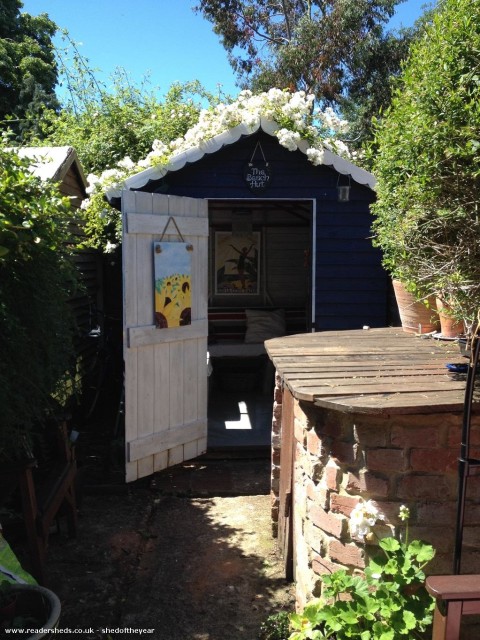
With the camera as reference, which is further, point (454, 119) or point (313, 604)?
point (313, 604)

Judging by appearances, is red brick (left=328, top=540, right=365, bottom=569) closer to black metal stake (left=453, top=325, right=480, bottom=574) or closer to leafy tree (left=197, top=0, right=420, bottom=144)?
black metal stake (left=453, top=325, right=480, bottom=574)

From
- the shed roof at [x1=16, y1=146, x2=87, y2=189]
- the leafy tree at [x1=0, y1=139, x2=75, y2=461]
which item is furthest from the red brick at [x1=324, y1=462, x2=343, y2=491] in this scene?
the shed roof at [x1=16, y1=146, x2=87, y2=189]

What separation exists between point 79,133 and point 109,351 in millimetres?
4350

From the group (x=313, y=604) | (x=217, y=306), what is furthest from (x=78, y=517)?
(x=217, y=306)

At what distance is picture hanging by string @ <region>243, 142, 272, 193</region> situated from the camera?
6.27 meters

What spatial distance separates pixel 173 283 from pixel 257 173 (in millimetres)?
1753

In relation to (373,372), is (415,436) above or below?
below

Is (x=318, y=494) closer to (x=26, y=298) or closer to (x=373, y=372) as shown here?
(x=373, y=372)

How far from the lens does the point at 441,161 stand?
2.37 m

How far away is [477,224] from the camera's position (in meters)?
2.40

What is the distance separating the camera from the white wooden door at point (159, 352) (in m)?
4.96

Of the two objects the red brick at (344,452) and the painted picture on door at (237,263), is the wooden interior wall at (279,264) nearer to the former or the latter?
the painted picture on door at (237,263)

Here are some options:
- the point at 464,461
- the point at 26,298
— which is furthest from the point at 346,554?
the point at 26,298

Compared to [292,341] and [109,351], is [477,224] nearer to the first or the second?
[292,341]
